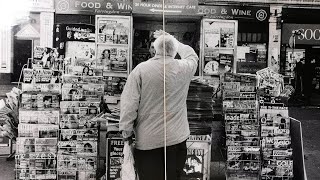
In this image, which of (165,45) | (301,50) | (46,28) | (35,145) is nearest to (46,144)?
(35,145)

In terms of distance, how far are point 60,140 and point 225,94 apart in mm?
1596

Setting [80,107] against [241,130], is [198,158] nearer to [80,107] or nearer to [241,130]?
[241,130]

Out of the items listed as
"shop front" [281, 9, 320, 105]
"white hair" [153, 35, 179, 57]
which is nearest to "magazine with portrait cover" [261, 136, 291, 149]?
"shop front" [281, 9, 320, 105]

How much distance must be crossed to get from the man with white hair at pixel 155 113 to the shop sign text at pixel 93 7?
99cm

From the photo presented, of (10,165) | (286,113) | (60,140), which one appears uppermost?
(286,113)

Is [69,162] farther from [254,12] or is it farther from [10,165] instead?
[254,12]

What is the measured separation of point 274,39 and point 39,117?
232 cm

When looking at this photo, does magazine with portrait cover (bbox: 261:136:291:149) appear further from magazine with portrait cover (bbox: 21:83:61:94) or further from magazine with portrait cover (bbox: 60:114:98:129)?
magazine with portrait cover (bbox: 21:83:61:94)

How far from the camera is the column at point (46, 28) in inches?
144

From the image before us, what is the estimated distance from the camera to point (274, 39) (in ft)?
12.8

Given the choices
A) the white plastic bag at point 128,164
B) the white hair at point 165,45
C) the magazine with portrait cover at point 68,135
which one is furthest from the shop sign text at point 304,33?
the magazine with portrait cover at point 68,135

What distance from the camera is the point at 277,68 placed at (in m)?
3.92

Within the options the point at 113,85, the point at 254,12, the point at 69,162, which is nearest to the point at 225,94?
the point at 254,12

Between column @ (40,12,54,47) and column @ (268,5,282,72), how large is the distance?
2051 millimetres
